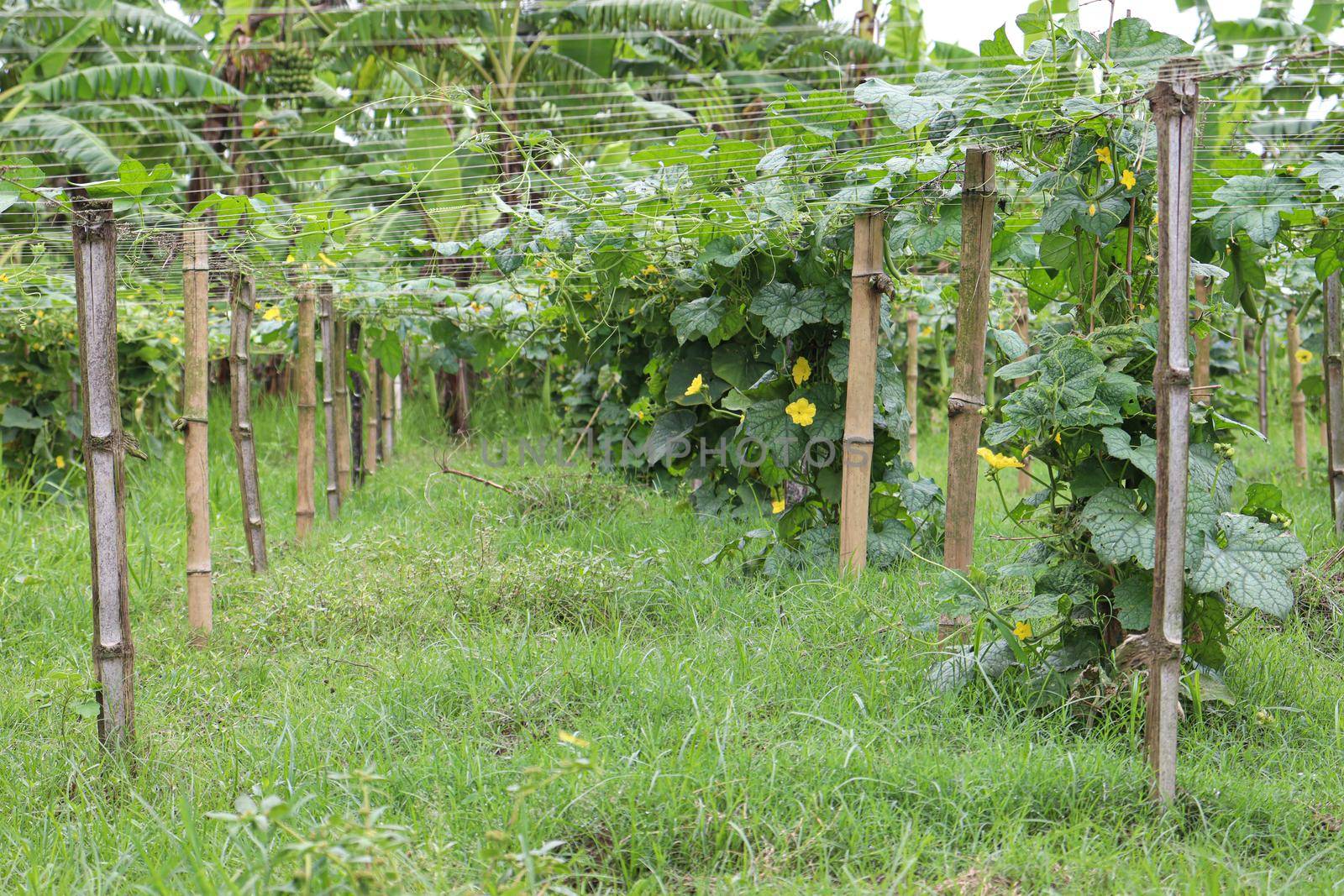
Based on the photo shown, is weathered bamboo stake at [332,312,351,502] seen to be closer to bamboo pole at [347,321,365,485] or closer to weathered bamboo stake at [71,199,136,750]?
bamboo pole at [347,321,365,485]

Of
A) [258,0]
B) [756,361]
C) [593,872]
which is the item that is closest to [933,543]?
[756,361]

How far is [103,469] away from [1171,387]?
95.2 inches

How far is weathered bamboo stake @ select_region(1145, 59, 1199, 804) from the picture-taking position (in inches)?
81.0

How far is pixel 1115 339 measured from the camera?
2.49 m

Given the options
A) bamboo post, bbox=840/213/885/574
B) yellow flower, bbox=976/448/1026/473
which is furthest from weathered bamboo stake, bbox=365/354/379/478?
yellow flower, bbox=976/448/1026/473

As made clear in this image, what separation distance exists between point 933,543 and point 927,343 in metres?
6.80

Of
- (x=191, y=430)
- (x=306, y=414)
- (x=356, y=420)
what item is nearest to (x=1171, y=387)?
(x=191, y=430)

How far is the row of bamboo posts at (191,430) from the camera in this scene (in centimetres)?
253

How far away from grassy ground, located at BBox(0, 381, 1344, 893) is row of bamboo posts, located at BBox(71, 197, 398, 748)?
146 millimetres

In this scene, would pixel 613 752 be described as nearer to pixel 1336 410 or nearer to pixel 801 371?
pixel 801 371

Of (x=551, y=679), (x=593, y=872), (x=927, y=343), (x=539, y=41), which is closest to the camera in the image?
(x=593, y=872)

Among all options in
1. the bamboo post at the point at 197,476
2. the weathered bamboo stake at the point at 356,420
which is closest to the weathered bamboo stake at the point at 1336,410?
the bamboo post at the point at 197,476

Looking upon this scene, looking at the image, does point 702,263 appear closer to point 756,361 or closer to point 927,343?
point 756,361

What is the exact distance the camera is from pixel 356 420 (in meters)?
6.48
